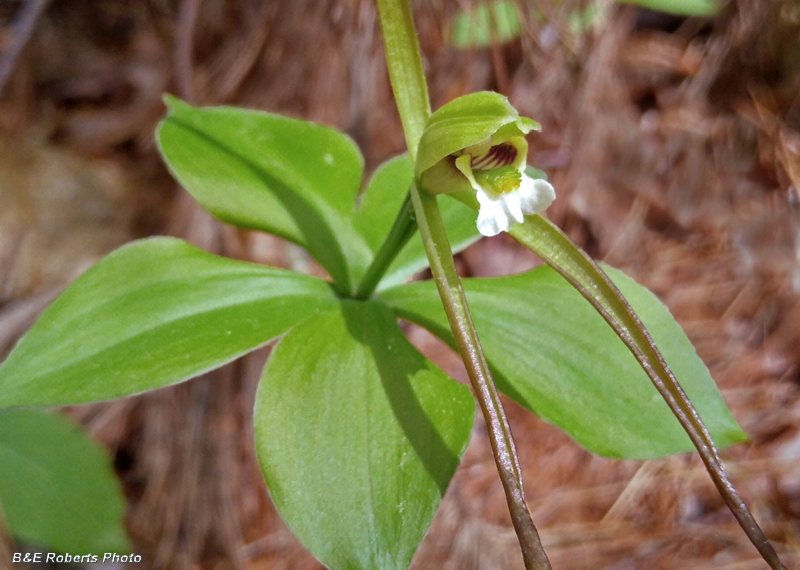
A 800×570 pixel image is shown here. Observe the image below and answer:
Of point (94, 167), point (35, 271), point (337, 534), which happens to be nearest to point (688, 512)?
point (337, 534)

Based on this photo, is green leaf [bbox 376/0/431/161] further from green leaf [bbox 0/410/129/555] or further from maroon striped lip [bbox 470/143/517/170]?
green leaf [bbox 0/410/129/555]

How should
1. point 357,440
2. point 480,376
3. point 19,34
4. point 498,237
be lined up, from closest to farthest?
point 480,376 → point 357,440 → point 19,34 → point 498,237

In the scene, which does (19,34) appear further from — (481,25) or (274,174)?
(481,25)

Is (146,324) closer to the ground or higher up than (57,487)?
higher up

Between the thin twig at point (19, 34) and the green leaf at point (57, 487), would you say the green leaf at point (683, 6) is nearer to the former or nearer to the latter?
the thin twig at point (19, 34)

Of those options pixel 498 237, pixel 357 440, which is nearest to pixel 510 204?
pixel 357 440

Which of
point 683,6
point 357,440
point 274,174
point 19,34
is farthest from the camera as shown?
point 683,6

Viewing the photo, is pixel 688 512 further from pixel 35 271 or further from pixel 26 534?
pixel 35 271
